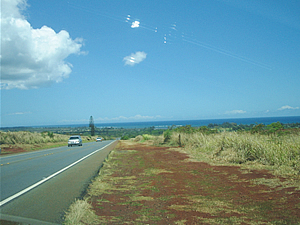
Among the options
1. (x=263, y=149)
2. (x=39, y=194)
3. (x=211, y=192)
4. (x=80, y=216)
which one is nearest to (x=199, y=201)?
(x=211, y=192)

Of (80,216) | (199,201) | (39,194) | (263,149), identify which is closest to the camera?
(80,216)

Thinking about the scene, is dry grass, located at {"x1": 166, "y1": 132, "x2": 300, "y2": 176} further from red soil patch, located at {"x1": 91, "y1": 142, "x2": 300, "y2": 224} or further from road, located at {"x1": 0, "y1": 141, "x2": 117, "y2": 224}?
road, located at {"x1": 0, "y1": 141, "x2": 117, "y2": 224}

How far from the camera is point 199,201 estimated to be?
6.52 meters

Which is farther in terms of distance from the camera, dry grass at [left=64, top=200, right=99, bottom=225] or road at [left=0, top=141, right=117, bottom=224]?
road at [left=0, top=141, right=117, bottom=224]

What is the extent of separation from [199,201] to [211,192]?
1.01 metres

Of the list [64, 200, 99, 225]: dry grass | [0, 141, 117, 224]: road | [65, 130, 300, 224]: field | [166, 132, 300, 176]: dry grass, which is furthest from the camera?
[166, 132, 300, 176]: dry grass

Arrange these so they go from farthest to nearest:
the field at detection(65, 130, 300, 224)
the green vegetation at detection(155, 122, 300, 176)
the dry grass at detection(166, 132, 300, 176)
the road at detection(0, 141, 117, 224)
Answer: the green vegetation at detection(155, 122, 300, 176) → the dry grass at detection(166, 132, 300, 176) → the road at detection(0, 141, 117, 224) → the field at detection(65, 130, 300, 224)

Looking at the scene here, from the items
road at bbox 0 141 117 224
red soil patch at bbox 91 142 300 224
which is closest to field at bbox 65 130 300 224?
red soil patch at bbox 91 142 300 224

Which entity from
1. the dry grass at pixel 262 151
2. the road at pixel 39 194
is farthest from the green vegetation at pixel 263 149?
the road at pixel 39 194

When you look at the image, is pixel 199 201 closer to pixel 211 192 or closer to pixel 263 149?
pixel 211 192

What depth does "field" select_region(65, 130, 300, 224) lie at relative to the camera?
5.39 meters

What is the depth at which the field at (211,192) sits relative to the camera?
539cm

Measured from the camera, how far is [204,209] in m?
5.86

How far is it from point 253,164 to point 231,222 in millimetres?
7472
